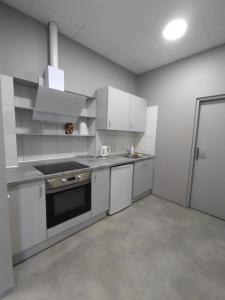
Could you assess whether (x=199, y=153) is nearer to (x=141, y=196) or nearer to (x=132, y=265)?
(x=141, y=196)

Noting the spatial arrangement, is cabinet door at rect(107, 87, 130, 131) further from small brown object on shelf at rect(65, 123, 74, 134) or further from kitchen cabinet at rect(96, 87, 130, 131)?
small brown object on shelf at rect(65, 123, 74, 134)

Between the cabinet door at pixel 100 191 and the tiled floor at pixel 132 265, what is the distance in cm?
23

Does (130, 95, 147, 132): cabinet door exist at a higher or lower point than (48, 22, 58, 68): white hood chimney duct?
lower

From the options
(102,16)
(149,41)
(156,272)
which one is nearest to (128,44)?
(149,41)

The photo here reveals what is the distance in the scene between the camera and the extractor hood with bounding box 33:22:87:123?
5.66 feet

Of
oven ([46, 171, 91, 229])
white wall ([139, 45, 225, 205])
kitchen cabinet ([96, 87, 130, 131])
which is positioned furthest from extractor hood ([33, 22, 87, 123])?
white wall ([139, 45, 225, 205])

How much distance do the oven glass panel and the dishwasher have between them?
56 centimetres

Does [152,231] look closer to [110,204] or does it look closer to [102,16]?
[110,204]

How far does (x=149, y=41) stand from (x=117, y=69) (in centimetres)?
88

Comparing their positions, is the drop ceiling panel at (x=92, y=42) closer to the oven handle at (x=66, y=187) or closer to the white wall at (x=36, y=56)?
the white wall at (x=36, y=56)

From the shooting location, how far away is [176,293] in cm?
124

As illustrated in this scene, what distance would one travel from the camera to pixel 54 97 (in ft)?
5.82

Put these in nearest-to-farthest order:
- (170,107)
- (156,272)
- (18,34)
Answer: (156,272) < (18,34) < (170,107)

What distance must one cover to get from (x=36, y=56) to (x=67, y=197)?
75.6 inches
